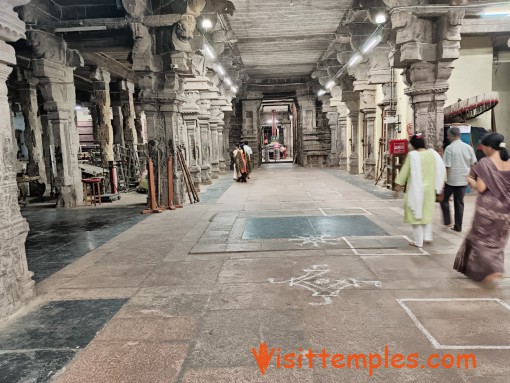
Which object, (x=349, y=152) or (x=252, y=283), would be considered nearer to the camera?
(x=252, y=283)

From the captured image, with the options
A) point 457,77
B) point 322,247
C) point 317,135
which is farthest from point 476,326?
point 317,135

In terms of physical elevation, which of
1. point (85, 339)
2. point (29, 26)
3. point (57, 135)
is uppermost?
point (29, 26)

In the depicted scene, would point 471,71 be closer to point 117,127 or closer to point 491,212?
point 491,212

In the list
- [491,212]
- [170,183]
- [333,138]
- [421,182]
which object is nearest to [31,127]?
[170,183]

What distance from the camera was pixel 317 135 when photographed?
24.2m

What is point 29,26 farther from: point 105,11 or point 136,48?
point 136,48

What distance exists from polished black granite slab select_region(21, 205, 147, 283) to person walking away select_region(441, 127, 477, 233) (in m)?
5.76

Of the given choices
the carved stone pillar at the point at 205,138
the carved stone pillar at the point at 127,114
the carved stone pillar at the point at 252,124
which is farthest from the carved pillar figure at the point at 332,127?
the carved stone pillar at the point at 127,114

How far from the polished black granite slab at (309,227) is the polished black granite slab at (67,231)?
8.27 ft

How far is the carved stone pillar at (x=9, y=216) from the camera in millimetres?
3535

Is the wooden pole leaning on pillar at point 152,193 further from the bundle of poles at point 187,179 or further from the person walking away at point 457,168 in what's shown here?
the person walking away at point 457,168

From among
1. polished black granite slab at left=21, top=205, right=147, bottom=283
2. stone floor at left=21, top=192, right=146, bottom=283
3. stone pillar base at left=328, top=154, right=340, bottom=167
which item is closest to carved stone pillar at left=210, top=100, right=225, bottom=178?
stone pillar base at left=328, top=154, right=340, bottom=167

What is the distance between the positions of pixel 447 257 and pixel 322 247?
5.25ft

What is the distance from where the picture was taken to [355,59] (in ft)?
40.7
